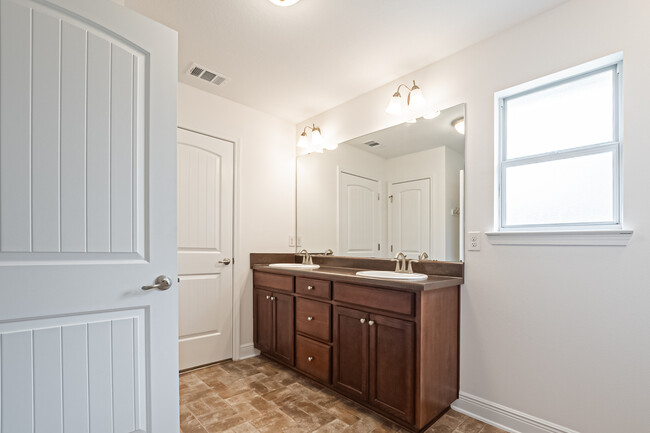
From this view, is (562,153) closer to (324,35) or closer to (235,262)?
(324,35)

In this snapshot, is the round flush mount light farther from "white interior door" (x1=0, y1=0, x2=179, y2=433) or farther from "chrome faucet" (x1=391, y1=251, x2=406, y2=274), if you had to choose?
"chrome faucet" (x1=391, y1=251, x2=406, y2=274)

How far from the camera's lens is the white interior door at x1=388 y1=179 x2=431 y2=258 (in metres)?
2.38

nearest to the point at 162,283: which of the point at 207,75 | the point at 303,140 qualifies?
the point at 207,75

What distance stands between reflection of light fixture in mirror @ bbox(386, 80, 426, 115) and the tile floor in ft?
6.86

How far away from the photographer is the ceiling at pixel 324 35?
182 centimetres

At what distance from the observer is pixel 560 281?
1734 mm

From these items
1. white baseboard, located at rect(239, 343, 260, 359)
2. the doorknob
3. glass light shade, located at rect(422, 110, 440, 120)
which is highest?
glass light shade, located at rect(422, 110, 440, 120)

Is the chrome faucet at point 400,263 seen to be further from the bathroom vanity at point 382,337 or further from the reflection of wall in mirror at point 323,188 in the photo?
the reflection of wall in mirror at point 323,188

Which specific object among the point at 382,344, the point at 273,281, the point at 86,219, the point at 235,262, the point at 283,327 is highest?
the point at 86,219

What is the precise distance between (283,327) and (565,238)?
6.89 feet

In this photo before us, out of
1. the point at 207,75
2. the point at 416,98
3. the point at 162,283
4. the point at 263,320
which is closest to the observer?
the point at 162,283

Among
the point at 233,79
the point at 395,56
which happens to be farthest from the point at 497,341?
the point at 233,79

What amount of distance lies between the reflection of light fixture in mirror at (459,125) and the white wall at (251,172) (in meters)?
1.83

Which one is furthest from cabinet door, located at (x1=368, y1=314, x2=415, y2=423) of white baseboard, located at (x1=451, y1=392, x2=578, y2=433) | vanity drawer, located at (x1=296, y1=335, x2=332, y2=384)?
white baseboard, located at (x1=451, y1=392, x2=578, y2=433)
